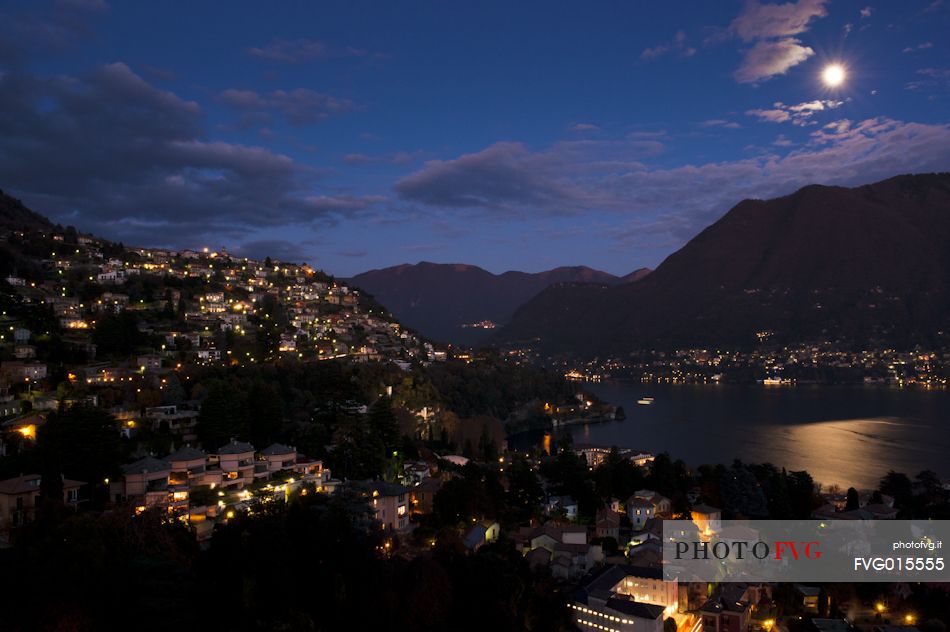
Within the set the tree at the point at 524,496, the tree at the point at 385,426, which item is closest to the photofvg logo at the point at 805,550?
the tree at the point at 524,496

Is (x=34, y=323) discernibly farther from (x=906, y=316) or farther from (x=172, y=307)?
(x=906, y=316)

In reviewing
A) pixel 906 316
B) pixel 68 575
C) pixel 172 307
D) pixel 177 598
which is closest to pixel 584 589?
pixel 177 598

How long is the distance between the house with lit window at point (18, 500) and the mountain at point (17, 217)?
2568 centimetres

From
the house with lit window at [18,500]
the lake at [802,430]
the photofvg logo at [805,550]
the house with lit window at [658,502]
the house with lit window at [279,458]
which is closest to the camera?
the house with lit window at [18,500]

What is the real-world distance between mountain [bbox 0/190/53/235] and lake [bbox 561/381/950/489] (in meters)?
28.5

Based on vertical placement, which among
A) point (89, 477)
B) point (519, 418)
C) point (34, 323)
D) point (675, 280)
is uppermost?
point (675, 280)

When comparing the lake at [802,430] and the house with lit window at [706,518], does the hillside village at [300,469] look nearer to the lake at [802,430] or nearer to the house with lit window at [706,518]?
the house with lit window at [706,518]

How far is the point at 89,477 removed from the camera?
10.4 meters

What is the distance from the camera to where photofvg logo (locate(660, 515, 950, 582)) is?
37.4ft

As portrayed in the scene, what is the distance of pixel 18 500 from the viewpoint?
923cm

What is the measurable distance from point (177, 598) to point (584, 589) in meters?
5.80

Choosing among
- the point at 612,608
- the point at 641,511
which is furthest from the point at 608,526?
the point at 612,608

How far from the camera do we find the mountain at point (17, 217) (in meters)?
31.3

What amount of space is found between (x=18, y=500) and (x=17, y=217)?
31.4 meters
